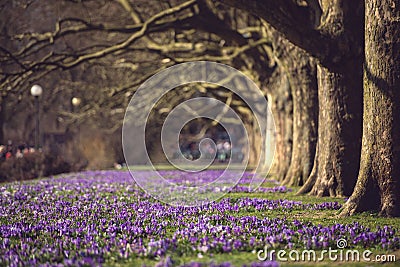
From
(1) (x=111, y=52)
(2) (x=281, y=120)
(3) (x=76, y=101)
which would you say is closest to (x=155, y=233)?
(1) (x=111, y=52)

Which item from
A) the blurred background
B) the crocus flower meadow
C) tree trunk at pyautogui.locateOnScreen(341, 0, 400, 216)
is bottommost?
the crocus flower meadow

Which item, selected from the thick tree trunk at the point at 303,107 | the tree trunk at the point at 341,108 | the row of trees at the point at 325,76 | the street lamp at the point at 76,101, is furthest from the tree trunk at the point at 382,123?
the street lamp at the point at 76,101

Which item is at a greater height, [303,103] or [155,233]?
[303,103]

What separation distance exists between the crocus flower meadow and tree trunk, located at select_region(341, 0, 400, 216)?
1.26 metres

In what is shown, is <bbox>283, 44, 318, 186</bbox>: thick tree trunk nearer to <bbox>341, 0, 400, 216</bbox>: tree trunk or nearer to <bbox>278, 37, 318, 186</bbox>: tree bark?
Answer: <bbox>278, 37, 318, 186</bbox>: tree bark

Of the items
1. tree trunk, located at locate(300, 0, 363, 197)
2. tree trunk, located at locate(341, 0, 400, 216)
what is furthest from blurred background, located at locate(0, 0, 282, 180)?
tree trunk, located at locate(341, 0, 400, 216)

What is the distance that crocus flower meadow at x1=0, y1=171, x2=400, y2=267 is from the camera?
19.5 ft

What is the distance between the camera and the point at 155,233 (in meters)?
7.43

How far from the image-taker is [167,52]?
73.8ft

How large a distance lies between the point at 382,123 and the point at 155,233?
3.80 m

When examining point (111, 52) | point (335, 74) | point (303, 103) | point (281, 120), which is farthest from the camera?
point (281, 120)

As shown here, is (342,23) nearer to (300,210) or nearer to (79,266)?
(300,210)

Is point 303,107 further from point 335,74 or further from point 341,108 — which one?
point 335,74

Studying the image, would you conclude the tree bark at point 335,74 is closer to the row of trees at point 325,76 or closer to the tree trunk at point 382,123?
the row of trees at point 325,76
